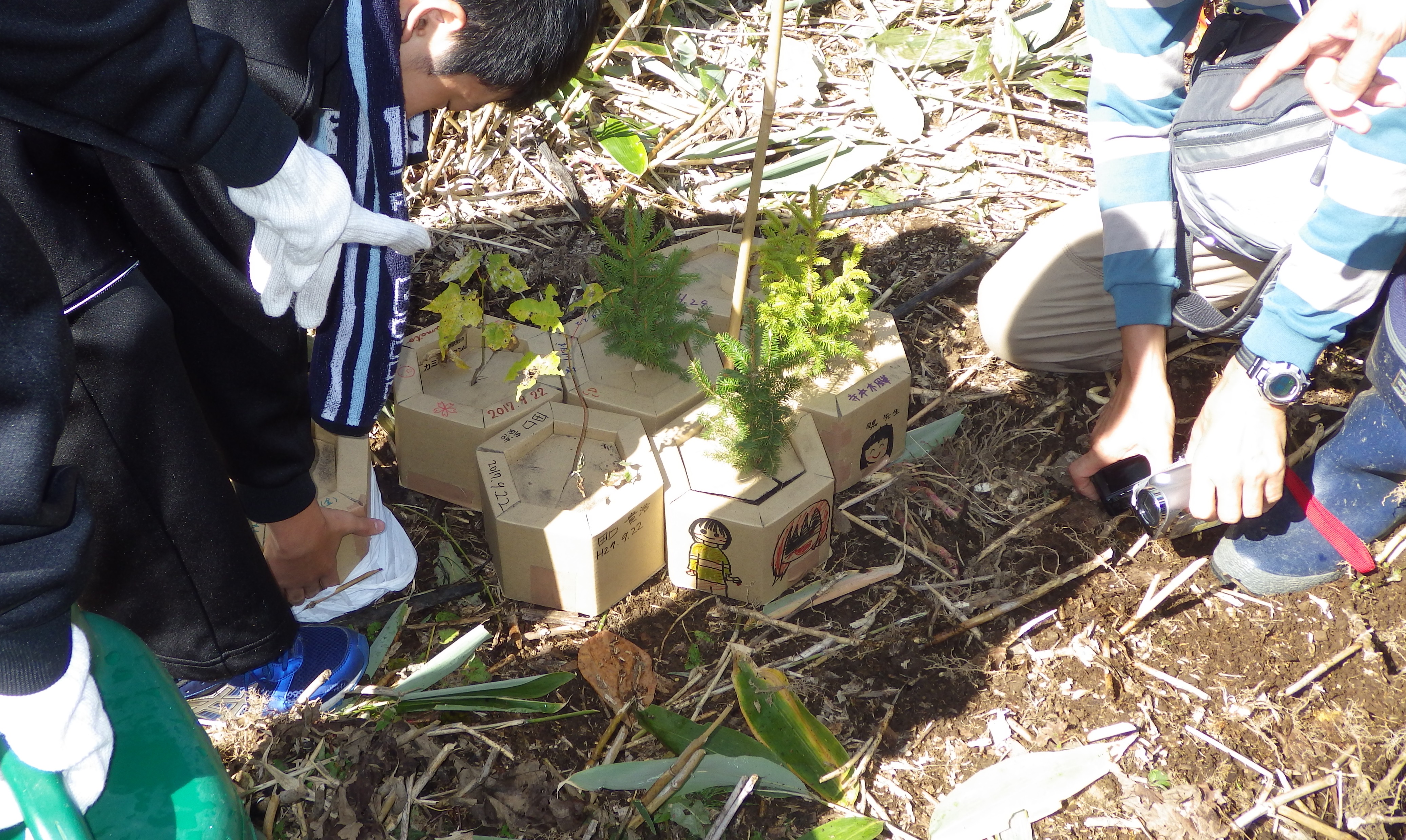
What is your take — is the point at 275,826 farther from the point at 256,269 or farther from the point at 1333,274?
the point at 1333,274

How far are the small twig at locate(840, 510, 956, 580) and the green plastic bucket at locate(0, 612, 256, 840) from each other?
1.26 meters

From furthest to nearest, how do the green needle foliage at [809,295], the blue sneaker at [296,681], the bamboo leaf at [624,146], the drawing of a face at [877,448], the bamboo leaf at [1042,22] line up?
the bamboo leaf at [1042,22] → the bamboo leaf at [624,146] → the drawing of a face at [877,448] → the green needle foliage at [809,295] → the blue sneaker at [296,681]

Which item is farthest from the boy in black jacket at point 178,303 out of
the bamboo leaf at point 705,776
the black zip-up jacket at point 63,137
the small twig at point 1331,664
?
the small twig at point 1331,664

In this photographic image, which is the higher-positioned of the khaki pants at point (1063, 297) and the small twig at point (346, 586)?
the khaki pants at point (1063, 297)

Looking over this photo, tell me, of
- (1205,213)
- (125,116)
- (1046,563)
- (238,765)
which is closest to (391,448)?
(238,765)

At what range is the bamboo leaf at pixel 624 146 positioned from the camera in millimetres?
2607

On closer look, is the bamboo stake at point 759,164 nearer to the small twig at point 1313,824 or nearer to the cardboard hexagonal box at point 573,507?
the cardboard hexagonal box at point 573,507

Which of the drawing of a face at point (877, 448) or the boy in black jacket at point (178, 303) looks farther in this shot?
the drawing of a face at point (877, 448)

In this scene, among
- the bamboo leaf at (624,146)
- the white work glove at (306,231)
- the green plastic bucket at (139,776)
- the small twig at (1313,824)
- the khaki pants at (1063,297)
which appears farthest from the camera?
the bamboo leaf at (624,146)

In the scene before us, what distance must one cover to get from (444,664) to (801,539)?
0.68m

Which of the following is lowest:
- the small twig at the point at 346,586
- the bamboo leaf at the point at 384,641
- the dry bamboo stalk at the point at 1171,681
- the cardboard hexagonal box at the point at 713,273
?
the dry bamboo stalk at the point at 1171,681

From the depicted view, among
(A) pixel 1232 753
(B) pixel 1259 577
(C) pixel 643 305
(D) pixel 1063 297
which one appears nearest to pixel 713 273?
(C) pixel 643 305

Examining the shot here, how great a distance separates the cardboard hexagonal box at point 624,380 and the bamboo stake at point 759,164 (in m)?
0.11

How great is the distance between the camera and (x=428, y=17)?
1.44 m
